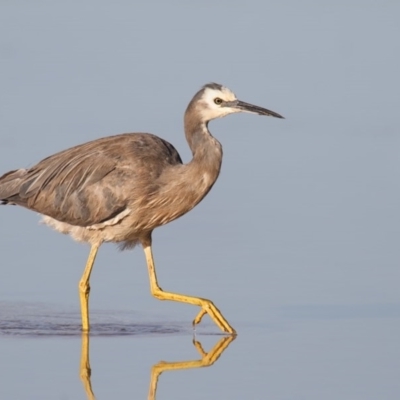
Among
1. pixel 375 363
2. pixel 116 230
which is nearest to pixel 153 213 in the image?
pixel 116 230

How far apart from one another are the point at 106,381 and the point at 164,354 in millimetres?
986

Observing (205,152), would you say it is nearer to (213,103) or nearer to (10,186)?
(213,103)

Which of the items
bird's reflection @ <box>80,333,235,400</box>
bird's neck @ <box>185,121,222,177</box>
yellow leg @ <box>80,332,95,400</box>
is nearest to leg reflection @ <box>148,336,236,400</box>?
bird's reflection @ <box>80,333,235,400</box>

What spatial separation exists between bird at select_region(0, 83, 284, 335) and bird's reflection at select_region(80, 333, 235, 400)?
57 cm

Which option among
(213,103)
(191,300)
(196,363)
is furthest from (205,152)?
(196,363)

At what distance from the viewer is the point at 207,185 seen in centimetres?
1247

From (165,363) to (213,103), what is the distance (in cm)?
263

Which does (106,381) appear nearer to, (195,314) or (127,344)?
(127,344)

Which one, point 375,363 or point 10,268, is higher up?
point 10,268

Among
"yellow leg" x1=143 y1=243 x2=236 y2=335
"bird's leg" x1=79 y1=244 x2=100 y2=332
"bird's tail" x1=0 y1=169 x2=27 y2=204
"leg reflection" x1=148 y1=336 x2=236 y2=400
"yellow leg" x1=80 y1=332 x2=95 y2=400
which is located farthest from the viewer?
"bird's tail" x1=0 y1=169 x2=27 y2=204

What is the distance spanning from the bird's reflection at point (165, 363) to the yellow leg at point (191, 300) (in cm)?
Result: 17

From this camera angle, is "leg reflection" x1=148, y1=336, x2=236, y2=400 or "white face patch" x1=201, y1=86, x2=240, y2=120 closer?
"leg reflection" x1=148, y1=336, x2=236, y2=400

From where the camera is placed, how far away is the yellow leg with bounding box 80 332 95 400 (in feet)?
32.4

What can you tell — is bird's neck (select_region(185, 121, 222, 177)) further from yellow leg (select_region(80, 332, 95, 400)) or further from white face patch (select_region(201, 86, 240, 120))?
yellow leg (select_region(80, 332, 95, 400))
